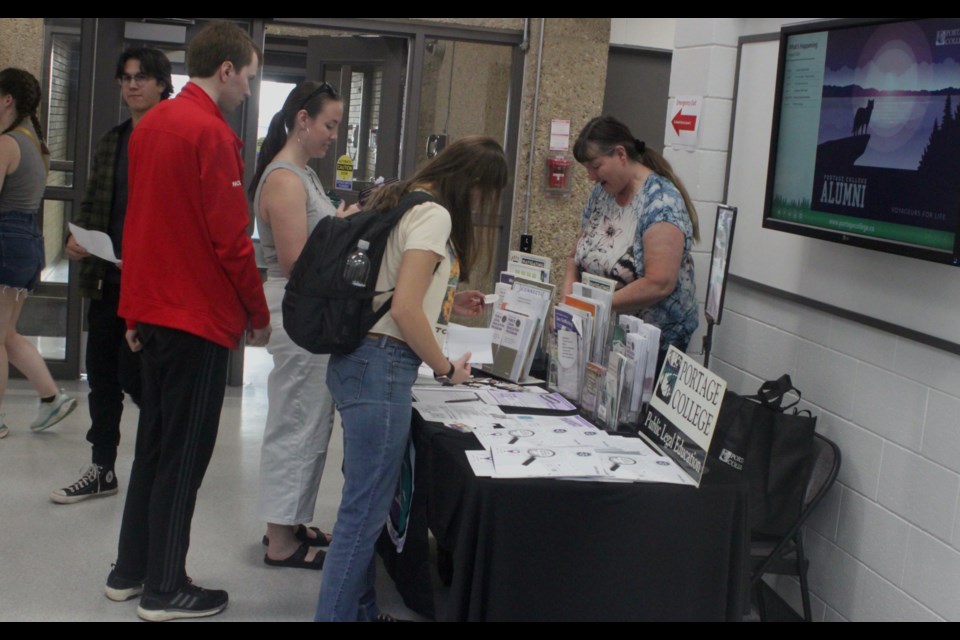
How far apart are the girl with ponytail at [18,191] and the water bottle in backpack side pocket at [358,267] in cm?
221

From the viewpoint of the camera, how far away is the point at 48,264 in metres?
5.54

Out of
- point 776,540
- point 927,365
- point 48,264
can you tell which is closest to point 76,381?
point 48,264

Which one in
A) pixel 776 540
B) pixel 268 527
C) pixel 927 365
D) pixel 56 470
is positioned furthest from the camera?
pixel 56 470

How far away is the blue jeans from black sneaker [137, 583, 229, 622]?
0.52m

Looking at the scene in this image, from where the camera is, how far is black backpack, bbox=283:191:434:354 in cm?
234

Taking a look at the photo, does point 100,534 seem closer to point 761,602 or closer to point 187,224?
point 187,224

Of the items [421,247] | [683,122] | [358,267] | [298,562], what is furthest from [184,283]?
[683,122]

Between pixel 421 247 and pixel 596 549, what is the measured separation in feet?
2.51

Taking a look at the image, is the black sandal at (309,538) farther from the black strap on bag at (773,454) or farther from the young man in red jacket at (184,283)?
the black strap on bag at (773,454)

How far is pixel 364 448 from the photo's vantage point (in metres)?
2.41

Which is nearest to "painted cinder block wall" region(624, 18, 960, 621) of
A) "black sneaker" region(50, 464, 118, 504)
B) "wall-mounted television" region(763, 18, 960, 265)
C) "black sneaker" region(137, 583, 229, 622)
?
"wall-mounted television" region(763, 18, 960, 265)

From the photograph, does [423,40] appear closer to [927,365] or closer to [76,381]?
[76,381]
